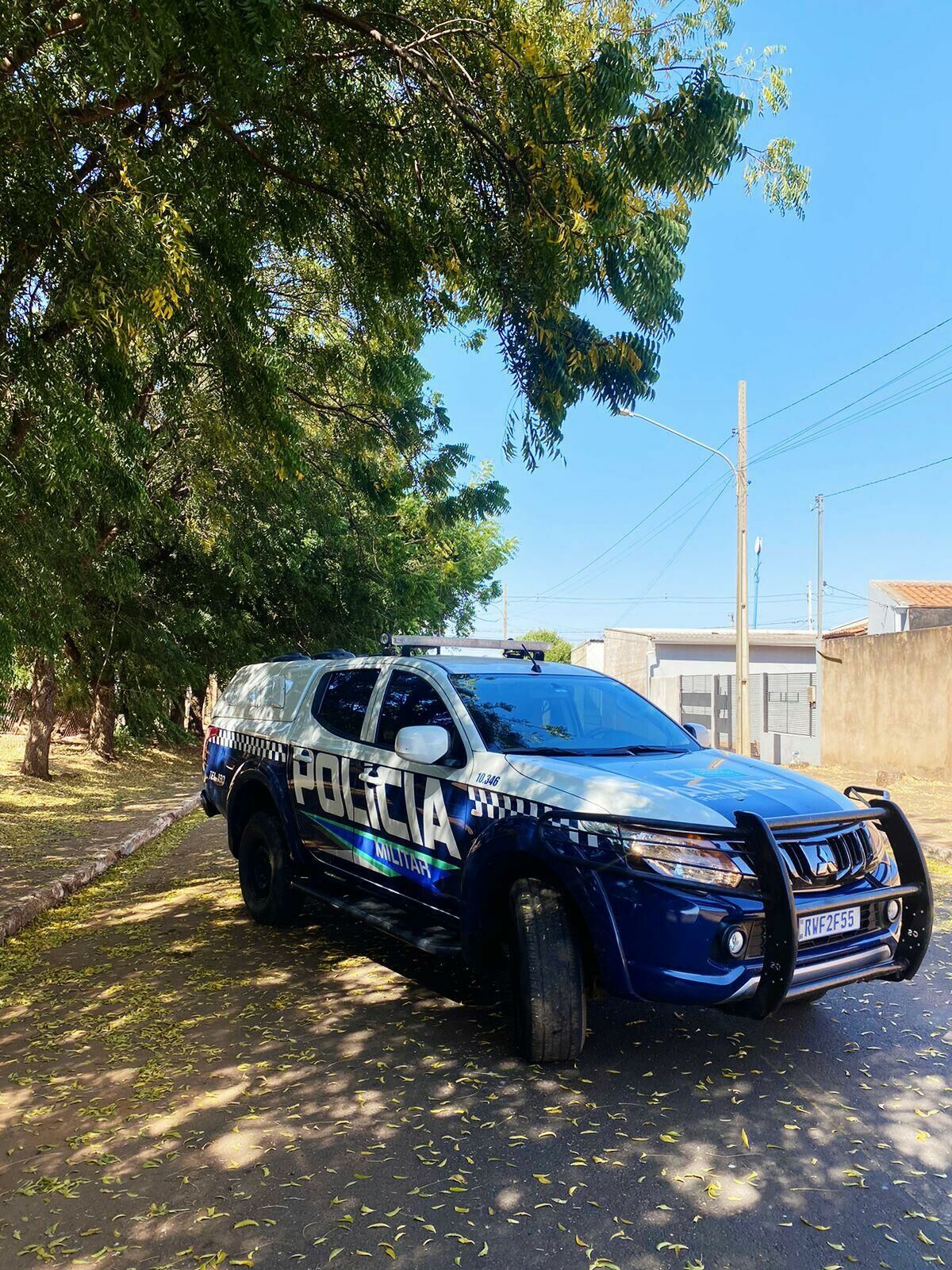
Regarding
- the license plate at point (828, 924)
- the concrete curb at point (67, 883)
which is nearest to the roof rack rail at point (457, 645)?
the license plate at point (828, 924)

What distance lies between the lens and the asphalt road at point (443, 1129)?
3.00 m

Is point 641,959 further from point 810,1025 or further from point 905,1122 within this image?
point 810,1025

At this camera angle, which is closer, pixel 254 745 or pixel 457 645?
pixel 457 645

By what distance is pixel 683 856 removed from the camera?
389 centimetres

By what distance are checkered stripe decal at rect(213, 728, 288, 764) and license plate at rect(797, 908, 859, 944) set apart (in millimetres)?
3887

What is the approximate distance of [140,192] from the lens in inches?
206

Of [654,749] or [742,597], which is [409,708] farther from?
[742,597]

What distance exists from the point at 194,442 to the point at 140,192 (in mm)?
7938

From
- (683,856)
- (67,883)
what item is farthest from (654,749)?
(67,883)

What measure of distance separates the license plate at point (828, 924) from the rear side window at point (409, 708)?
2.03 m

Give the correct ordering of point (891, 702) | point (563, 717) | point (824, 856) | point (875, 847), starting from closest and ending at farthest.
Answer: point (824, 856) → point (875, 847) → point (563, 717) → point (891, 702)

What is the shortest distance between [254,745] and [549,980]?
3807mm

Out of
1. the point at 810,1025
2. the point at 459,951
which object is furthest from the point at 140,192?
the point at 810,1025

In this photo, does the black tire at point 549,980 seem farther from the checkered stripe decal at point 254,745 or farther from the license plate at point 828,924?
the checkered stripe decal at point 254,745
